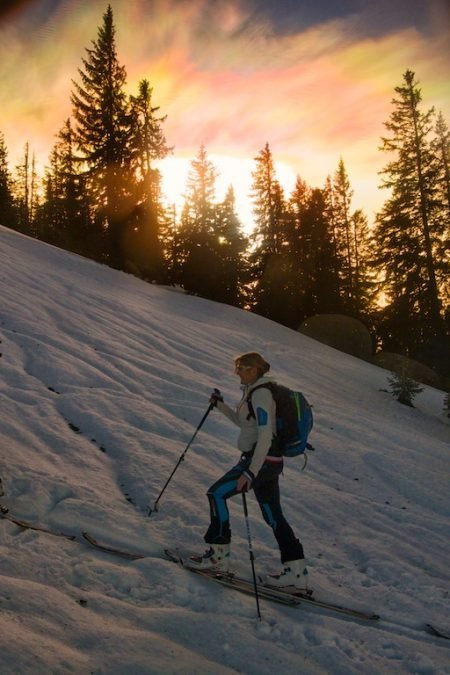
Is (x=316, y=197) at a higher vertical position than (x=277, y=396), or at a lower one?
higher

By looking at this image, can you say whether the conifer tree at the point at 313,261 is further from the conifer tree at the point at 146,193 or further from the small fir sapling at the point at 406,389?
the small fir sapling at the point at 406,389

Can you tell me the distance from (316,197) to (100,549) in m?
35.9

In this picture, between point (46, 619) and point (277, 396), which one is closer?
point (46, 619)

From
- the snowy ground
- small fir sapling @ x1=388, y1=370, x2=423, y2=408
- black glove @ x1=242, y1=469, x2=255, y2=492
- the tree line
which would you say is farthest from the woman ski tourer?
the tree line

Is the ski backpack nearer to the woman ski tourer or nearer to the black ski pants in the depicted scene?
the woman ski tourer

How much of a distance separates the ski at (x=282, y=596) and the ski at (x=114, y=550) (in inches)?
20.4

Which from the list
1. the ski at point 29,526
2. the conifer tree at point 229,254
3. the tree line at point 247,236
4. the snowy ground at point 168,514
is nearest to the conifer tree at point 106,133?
the tree line at point 247,236

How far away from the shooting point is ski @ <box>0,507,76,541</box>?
4.98 metres

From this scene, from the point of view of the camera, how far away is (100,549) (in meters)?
4.93

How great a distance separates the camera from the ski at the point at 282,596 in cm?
464

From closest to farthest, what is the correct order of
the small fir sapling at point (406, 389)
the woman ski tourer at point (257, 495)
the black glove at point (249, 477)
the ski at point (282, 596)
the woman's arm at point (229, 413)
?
the black glove at point (249, 477), the ski at point (282, 596), the woman ski tourer at point (257, 495), the woman's arm at point (229, 413), the small fir sapling at point (406, 389)

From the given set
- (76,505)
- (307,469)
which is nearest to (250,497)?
(307,469)

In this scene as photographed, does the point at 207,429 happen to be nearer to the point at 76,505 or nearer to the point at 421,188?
the point at 76,505

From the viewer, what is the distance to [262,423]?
457cm
